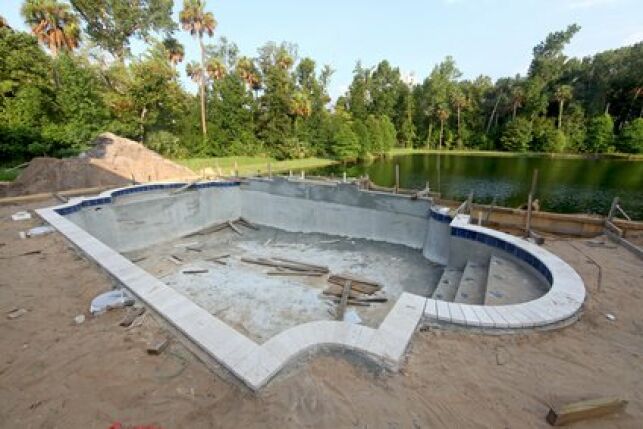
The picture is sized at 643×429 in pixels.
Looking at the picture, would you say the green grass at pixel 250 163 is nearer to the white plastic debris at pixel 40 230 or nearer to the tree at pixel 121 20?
the tree at pixel 121 20

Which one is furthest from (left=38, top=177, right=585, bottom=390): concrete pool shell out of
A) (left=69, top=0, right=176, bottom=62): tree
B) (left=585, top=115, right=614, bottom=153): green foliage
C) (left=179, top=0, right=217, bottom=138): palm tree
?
(left=585, top=115, right=614, bottom=153): green foliage

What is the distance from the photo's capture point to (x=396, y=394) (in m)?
2.78

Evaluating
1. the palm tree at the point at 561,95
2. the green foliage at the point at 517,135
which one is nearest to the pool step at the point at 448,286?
the green foliage at the point at 517,135

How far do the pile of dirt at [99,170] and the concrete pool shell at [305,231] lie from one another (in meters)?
4.56

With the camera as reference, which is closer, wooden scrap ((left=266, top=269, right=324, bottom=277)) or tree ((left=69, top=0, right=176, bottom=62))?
wooden scrap ((left=266, top=269, right=324, bottom=277))

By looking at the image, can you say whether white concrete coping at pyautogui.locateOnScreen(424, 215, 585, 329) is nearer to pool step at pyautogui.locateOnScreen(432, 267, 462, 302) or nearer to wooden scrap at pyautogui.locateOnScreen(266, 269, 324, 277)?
pool step at pyautogui.locateOnScreen(432, 267, 462, 302)

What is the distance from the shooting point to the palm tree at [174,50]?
34.7 metres

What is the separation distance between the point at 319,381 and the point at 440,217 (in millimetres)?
7651

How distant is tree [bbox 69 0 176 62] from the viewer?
29547 millimetres

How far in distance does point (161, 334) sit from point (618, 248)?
9389 millimetres

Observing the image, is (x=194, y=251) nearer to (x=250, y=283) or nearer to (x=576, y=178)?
(x=250, y=283)

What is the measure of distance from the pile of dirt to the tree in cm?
1758

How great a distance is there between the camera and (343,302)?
7129 millimetres

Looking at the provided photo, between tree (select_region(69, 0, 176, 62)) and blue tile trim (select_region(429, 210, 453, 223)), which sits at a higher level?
tree (select_region(69, 0, 176, 62))
